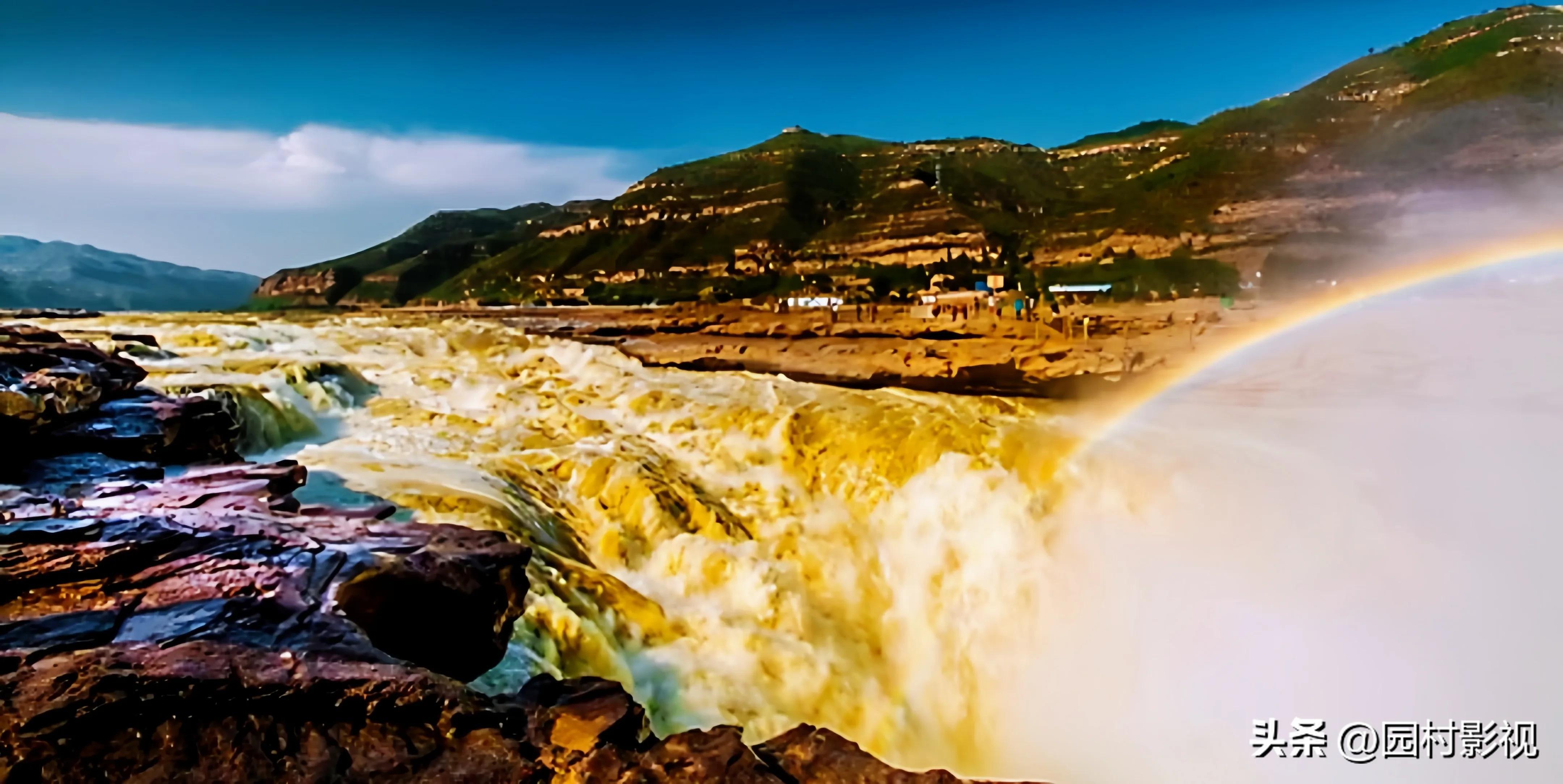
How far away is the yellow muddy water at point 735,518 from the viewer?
902cm

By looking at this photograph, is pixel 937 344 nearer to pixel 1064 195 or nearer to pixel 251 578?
pixel 251 578

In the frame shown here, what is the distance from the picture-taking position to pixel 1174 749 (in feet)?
29.0

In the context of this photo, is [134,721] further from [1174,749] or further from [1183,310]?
[1183,310]

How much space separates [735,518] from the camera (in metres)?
13.4

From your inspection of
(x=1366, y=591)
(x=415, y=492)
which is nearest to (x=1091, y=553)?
(x=1366, y=591)

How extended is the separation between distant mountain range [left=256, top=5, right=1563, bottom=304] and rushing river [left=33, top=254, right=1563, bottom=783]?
170 feet

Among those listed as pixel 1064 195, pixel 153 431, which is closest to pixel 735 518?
pixel 153 431

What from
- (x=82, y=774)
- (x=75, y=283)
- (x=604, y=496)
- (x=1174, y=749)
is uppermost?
(x=75, y=283)

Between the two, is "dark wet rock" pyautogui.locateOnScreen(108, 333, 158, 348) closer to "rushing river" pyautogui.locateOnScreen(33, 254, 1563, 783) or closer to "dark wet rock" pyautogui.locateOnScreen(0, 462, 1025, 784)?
"rushing river" pyautogui.locateOnScreen(33, 254, 1563, 783)

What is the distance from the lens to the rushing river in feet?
29.5

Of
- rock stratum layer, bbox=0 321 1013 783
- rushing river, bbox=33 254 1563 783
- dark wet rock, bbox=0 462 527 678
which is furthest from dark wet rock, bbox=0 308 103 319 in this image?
rock stratum layer, bbox=0 321 1013 783

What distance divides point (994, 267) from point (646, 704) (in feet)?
296

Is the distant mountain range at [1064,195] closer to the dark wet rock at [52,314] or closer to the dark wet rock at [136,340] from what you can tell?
the dark wet rock at [52,314]

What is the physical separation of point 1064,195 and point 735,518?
5037 inches
